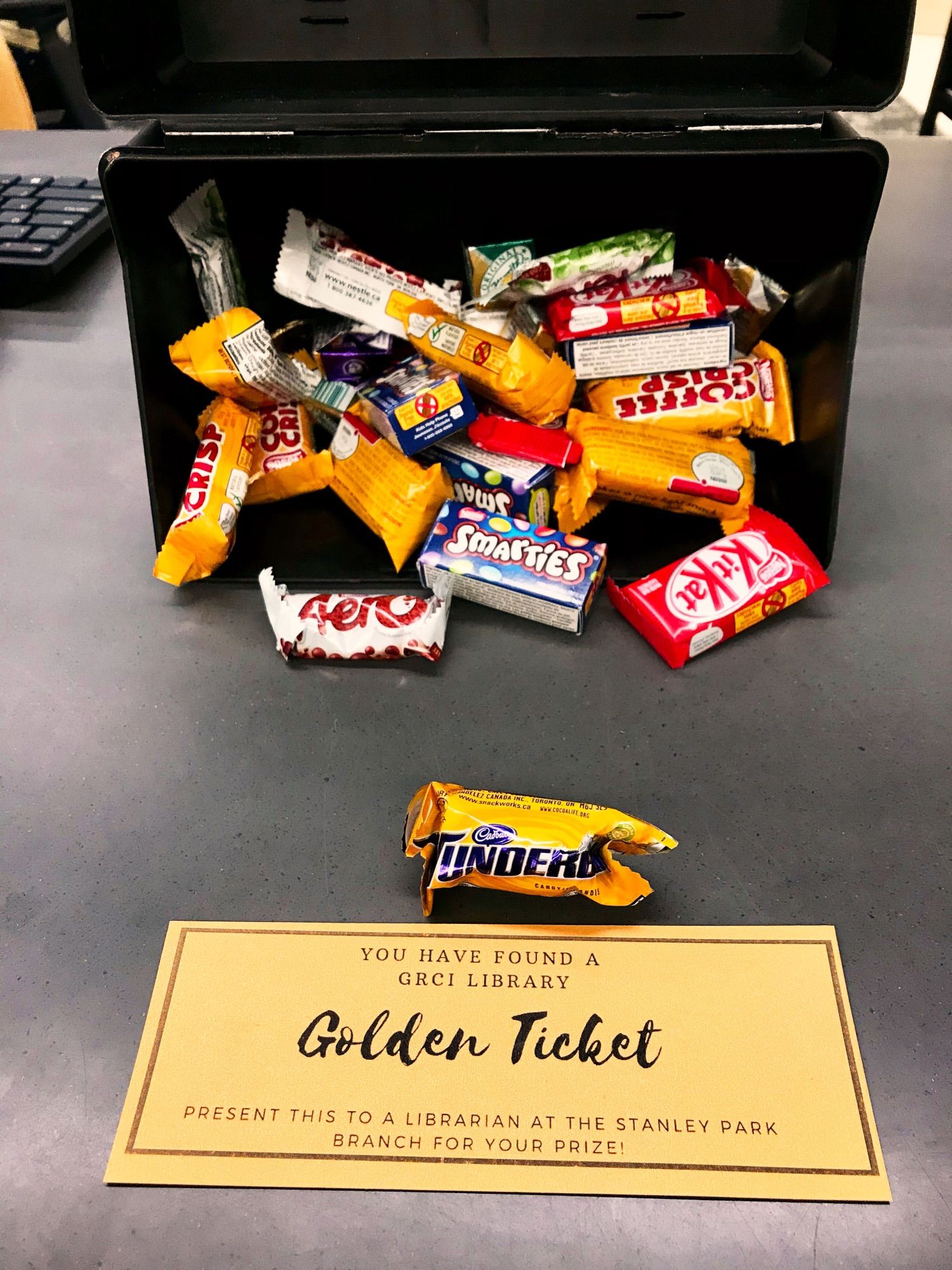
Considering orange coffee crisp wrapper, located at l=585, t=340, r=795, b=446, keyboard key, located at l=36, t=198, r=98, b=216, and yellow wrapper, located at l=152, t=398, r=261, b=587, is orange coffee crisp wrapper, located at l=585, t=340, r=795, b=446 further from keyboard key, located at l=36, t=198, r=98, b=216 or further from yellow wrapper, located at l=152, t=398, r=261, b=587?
keyboard key, located at l=36, t=198, r=98, b=216

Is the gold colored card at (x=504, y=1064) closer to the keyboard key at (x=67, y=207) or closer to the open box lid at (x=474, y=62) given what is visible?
the open box lid at (x=474, y=62)

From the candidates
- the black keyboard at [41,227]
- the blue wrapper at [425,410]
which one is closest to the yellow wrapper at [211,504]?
the blue wrapper at [425,410]

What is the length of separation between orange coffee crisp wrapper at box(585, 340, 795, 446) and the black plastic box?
0.03 metres

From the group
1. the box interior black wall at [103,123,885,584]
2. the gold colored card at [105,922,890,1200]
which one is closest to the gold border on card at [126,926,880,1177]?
the gold colored card at [105,922,890,1200]

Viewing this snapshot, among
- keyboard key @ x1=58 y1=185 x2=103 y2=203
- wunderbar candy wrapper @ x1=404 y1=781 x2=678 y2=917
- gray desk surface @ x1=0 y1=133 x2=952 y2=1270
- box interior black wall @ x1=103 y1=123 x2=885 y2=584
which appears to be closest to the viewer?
gray desk surface @ x1=0 y1=133 x2=952 y2=1270

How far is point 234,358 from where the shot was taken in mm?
967

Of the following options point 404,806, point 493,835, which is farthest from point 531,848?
point 404,806

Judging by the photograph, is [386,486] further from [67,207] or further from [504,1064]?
A: [67,207]

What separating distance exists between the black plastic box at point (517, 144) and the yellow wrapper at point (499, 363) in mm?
142

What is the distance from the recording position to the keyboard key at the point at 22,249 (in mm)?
1371

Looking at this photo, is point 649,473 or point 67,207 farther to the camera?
point 67,207

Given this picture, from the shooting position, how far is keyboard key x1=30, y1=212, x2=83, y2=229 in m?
1.44

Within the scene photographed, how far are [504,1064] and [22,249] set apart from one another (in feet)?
4.20

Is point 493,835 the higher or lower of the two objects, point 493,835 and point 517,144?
the lower
